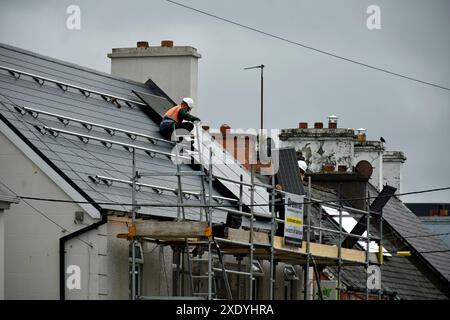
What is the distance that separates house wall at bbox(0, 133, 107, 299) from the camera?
32094 millimetres

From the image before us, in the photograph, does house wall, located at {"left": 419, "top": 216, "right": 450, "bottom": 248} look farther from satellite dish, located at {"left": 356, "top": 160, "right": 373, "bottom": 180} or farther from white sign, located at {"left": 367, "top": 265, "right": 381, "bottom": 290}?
white sign, located at {"left": 367, "top": 265, "right": 381, "bottom": 290}

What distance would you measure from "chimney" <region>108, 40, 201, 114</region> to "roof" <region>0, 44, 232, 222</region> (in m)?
2.15

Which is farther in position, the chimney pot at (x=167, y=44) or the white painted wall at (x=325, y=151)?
the white painted wall at (x=325, y=151)

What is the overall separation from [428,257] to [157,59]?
11877mm

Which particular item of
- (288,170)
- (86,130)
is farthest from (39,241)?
(288,170)

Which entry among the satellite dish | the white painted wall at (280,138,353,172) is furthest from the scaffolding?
the white painted wall at (280,138,353,172)

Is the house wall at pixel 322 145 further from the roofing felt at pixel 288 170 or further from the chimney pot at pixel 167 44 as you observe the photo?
the roofing felt at pixel 288 170

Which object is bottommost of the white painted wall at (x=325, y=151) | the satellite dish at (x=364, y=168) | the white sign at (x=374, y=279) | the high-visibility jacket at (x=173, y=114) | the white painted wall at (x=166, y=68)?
the white sign at (x=374, y=279)

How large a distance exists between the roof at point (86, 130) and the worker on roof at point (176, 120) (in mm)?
280

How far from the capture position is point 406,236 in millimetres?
51719

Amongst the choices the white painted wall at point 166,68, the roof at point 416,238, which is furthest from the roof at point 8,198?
the roof at point 416,238

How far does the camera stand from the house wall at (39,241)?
32.1 meters
